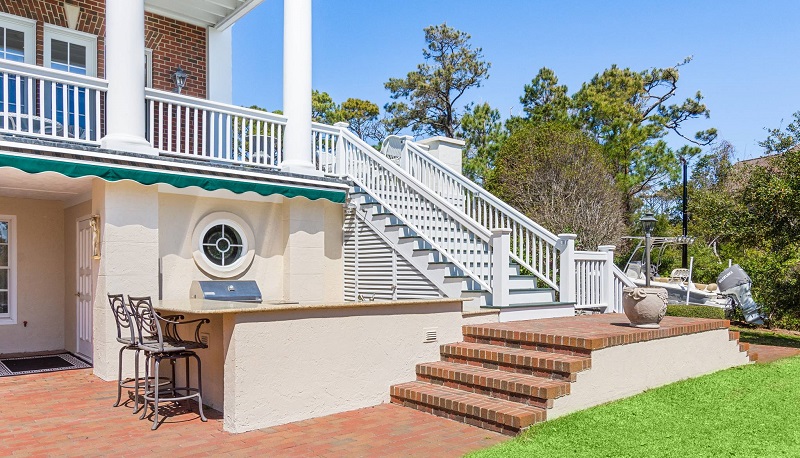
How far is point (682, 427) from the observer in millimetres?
5961

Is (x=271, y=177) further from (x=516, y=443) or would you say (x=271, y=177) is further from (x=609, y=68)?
(x=609, y=68)

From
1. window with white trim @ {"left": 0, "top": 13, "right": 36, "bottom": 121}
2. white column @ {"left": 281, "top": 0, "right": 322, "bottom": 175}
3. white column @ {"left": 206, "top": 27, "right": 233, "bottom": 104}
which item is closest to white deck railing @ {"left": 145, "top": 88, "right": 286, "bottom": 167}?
white column @ {"left": 281, "top": 0, "right": 322, "bottom": 175}

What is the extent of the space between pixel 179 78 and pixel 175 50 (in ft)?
2.86

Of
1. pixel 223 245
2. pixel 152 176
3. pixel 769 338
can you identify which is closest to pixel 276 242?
pixel 223 245

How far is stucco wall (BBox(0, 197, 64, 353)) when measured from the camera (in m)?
10.3

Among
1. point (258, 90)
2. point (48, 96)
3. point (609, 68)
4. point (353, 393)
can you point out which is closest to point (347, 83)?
point (258, 90)

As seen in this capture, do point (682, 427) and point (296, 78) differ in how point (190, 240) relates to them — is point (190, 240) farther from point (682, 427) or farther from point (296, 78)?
point (682, 427)

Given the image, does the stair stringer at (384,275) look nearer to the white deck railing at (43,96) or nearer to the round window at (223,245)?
the round window at (223,245)

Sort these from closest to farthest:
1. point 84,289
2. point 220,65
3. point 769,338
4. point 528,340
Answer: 1. point 528,340
2. point 84,289
3. point 220,65
4. point 769,338

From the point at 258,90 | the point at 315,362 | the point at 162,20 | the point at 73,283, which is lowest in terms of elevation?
the point at 315,362

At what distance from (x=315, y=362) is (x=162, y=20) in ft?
30.0

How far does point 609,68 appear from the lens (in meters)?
31.6

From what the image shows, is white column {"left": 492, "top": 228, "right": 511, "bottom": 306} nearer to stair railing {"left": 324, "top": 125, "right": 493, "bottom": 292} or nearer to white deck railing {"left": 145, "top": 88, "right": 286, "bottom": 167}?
stair railing {"left": 324, "top": 125, "right": 493, "bottom": 292}

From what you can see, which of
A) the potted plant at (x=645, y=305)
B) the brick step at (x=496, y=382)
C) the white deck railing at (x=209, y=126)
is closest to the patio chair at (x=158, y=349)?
the brick step at (x=496, y=382)
